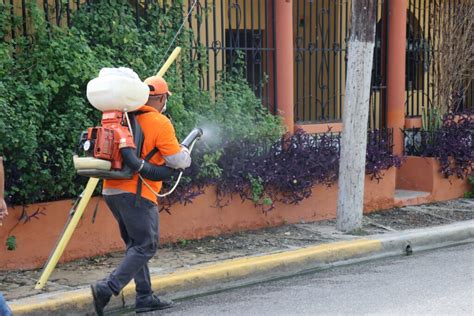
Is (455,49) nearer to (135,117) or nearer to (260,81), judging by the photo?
(260,81)

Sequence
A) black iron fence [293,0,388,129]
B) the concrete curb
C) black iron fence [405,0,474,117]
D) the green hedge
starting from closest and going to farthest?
the concrete curb, the green hedge, black iron fence [293,0,388,129], black iron fence [405,0,474,117]

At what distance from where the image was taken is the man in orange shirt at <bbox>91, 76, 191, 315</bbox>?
521 cm

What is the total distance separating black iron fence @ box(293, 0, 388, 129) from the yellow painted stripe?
2.45m

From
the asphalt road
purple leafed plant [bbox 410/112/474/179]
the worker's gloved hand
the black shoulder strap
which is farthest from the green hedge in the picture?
purple leafed plant [bbox 410/112/474/179]

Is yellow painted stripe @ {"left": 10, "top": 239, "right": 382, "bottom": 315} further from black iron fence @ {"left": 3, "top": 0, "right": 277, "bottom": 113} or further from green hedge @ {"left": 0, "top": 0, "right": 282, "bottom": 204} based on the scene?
black iron fence @ {"left": 3, "top": 0, "right": 277, "bottom": 113}

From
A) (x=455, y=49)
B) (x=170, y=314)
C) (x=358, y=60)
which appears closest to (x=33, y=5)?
(x=170, y=314)

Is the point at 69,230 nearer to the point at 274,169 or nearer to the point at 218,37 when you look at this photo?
the point at 274,169

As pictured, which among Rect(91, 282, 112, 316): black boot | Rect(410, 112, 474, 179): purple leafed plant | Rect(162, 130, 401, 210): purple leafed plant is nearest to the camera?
Rect(91, 282, 112, 316): black boot

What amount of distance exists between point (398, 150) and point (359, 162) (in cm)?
246

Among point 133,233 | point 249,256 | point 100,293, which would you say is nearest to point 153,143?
point 133,233

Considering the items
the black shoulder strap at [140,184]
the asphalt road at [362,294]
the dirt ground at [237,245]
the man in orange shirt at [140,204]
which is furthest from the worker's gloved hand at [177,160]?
the dirt ground at [237,245]

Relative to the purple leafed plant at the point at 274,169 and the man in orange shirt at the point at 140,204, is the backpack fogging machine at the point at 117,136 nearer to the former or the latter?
the man in orange shirt at the point at 140,204

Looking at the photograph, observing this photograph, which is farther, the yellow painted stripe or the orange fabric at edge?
the yellow painted stripe

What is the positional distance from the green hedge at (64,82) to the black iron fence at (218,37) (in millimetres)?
150
